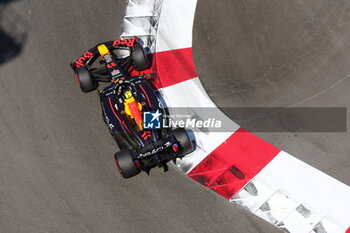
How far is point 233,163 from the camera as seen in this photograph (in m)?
A: 6.12

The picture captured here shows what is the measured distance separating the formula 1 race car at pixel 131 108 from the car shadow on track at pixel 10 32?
5.44 feet

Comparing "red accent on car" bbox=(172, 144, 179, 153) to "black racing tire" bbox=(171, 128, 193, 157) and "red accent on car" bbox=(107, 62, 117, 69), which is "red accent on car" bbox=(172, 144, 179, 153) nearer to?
"black racing tire" bbox=(171, 128, 193, 157)

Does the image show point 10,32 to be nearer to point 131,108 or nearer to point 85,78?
point 85,78

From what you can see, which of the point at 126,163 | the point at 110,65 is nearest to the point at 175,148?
the point at 126,163

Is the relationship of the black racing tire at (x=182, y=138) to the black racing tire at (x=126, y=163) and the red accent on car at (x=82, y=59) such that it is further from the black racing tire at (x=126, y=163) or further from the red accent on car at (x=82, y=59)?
the red accent on car at (x=82, y=59)

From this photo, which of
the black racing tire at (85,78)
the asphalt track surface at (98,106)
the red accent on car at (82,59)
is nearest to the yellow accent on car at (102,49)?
the red accent on car at (82,59)

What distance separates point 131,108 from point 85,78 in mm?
1245

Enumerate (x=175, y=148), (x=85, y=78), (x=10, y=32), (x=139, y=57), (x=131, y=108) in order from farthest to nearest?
(x=10, y=32) < (x=139, y=57) < (x=85, y=78) < (x=131, y=108) < (x=175, y=148)

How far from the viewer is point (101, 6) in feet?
24.8

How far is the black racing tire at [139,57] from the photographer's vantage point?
21.6 feet

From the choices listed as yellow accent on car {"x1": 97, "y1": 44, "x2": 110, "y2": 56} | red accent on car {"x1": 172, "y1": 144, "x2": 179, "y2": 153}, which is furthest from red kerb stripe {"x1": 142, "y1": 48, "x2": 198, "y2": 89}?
red accent on car {"x1": 172, "y1": 144, "x2": 179, "y2": 153}

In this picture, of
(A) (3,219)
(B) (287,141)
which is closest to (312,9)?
(B) (287,141)

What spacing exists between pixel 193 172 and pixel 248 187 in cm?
101

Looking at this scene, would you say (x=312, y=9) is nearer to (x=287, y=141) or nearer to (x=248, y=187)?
(x=287, y=141)
